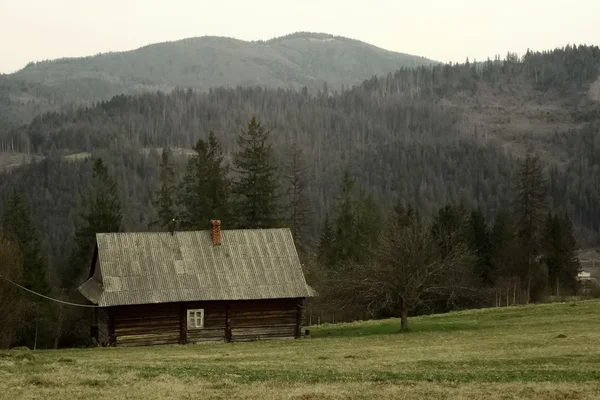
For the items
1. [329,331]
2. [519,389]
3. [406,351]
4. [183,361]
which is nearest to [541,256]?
[329,331]

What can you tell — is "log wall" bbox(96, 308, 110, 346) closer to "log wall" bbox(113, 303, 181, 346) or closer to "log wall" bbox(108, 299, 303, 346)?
"log wall" bbox(108, 299, 303, 346)

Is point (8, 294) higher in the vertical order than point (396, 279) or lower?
lower

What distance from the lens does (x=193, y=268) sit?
160ft

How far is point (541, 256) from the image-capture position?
92562 mm

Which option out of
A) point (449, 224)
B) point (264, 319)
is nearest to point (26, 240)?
point (264, 319)

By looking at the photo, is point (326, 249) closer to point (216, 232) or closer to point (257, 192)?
point (257, 192)

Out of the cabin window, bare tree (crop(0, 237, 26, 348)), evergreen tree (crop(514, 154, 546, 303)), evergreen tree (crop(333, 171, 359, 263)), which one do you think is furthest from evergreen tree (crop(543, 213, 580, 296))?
bare tree (crop(0, 237, 26, 348))

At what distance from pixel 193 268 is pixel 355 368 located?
70.3 ft

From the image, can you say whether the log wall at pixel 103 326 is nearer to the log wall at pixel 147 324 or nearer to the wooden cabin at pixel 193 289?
the wooden cabin at pixel 193 289

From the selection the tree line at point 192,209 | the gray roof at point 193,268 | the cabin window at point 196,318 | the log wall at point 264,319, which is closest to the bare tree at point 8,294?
the gray roof at point 193,268

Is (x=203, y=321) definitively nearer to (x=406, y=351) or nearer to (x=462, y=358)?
(x=406, y=351)

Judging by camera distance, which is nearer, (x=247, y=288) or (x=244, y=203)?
(x=247, y=288)

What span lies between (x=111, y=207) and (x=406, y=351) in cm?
3743

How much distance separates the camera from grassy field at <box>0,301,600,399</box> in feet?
73.3
